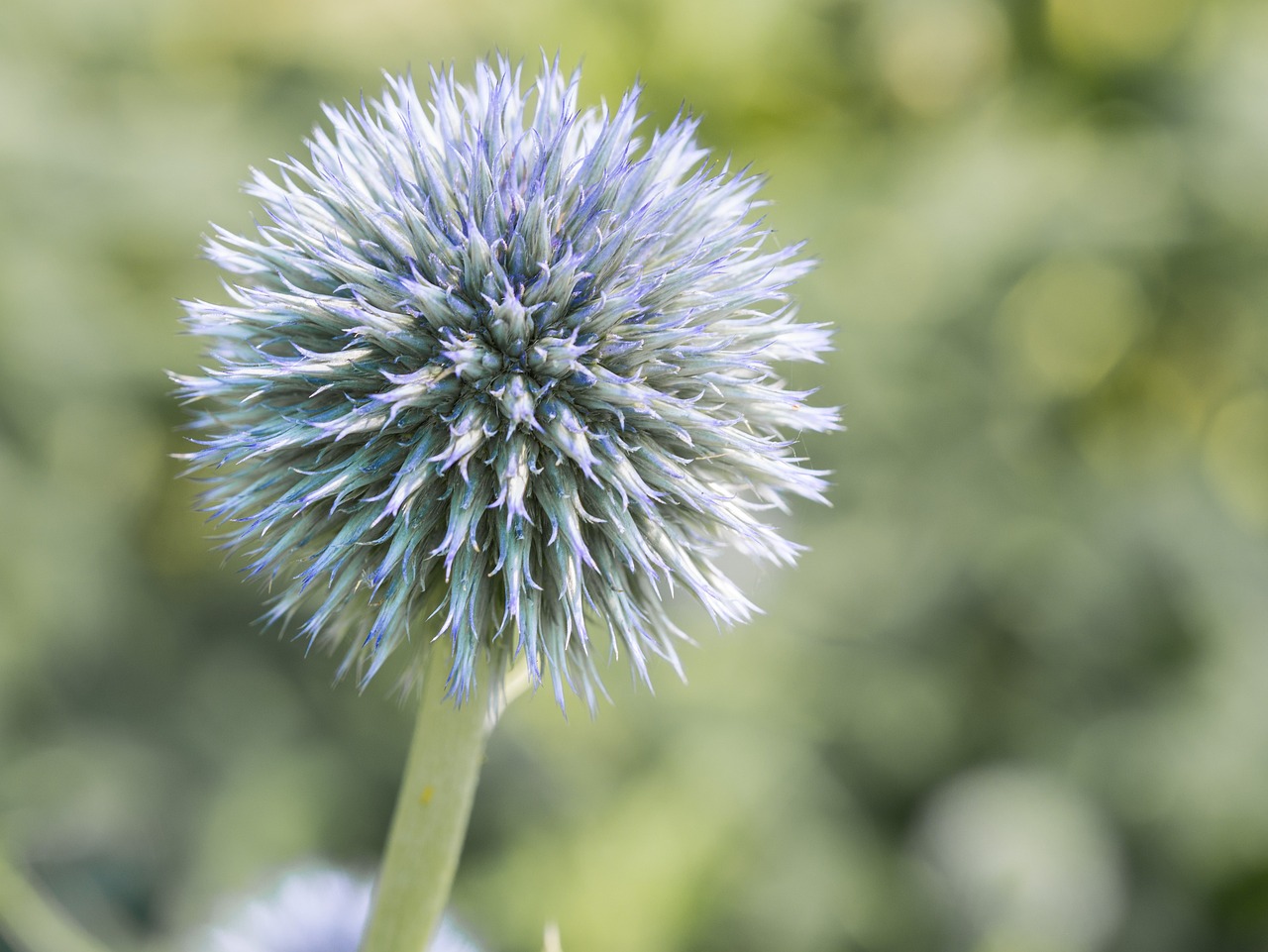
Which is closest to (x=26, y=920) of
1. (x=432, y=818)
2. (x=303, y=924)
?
(x=303, y=924)

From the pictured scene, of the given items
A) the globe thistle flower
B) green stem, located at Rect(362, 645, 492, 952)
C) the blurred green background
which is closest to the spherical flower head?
green stem, located at Rect(362, 645, 492, 952)

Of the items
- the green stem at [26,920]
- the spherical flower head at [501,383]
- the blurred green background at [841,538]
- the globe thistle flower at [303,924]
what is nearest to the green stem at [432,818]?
the spherical flower head at [501,383]

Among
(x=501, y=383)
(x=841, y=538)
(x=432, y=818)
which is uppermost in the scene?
(x=841, y=538)

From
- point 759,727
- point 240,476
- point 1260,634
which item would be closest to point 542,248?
point 240,476

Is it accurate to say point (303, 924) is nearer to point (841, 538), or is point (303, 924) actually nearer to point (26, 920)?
point (26, 920)

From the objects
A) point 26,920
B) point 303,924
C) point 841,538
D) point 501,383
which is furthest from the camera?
point 841,538

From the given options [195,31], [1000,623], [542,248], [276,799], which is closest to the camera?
[542,248]

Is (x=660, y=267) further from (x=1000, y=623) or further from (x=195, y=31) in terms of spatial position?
(x=195, y=31)
